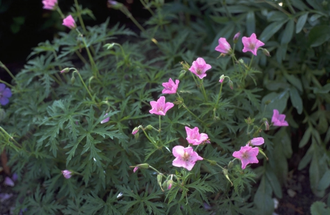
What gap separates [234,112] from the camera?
189 cm

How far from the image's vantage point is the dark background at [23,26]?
8.49 feet

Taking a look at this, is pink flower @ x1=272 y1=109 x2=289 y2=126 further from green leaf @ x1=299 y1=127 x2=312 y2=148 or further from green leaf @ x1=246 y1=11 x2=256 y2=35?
green leaf @ x1=246 y1=11 x2=256 y2=35

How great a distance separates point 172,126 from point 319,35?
42.0 inches

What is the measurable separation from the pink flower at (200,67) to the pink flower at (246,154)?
368mm

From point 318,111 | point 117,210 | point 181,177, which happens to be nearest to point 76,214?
point 117,210

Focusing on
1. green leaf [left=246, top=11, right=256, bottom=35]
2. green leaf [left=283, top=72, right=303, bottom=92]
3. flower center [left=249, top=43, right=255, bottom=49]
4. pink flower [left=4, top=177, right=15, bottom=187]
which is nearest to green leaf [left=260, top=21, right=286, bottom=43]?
green leaf [left=246, top=11, right=256, bottom=35]

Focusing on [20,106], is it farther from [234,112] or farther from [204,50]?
[204,50]

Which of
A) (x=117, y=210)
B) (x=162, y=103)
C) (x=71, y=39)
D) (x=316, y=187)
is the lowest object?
(x=316, y=187)

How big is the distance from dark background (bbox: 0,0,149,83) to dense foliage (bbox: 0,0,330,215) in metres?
0.58

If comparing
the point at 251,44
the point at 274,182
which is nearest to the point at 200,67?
the point at 251,44

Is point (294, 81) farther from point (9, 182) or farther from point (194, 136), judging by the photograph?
point (9, 182)

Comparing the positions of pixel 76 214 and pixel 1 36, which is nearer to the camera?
pixel 76 214

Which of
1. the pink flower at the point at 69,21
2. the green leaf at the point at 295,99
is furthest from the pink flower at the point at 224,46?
the pink flower at the point at 69,21

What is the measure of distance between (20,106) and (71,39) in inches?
19.4
